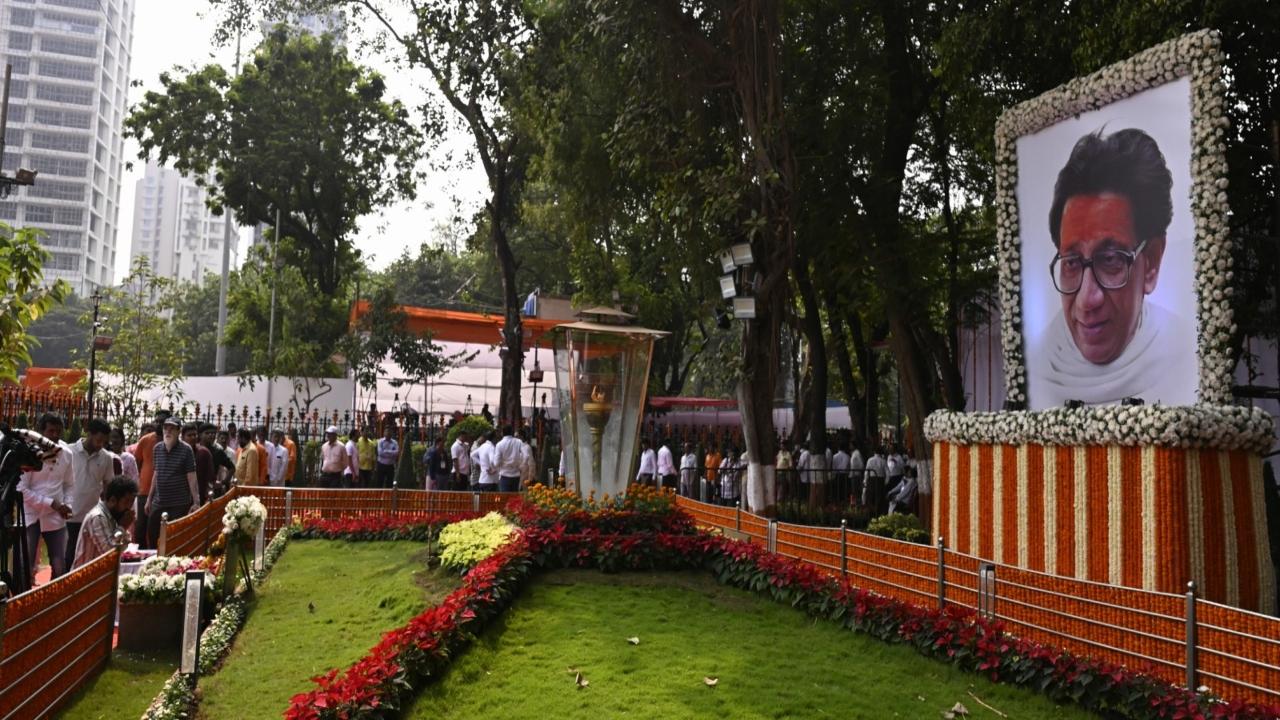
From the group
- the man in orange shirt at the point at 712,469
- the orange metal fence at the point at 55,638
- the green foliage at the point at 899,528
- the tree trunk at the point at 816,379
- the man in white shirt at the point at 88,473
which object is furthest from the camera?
the man in orange shirt at the point at 712,469

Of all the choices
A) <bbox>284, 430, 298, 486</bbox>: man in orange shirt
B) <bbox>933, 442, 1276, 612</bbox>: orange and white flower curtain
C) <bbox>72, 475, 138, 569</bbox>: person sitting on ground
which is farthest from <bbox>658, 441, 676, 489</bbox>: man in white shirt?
<bbox>72, 475, 138, 569</bbox>: person sitting on ground

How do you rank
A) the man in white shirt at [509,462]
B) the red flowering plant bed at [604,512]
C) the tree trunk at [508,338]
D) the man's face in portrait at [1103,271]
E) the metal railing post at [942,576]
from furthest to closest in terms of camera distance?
the tree trunk at [508,338] → the man in white shirt at [509,462] → the red flowering plant bed at [604,512] → the man's face in portrait at [1103,271] → the metal railing post at [942,576]

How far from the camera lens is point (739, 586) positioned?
404 inches

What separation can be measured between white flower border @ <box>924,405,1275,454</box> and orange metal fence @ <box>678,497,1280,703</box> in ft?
5.82

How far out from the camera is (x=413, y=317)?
30.0 m

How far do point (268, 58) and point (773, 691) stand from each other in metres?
29.5

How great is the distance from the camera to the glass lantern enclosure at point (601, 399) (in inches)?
494

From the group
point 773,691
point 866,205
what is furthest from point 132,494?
point 866,205

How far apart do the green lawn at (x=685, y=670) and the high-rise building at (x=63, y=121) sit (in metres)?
92.8

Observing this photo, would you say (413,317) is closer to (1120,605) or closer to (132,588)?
(132,588)

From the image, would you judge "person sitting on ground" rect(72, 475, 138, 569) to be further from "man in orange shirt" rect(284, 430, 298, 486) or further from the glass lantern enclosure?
"man in orange shirt" rect(284, 430, 298, 486)

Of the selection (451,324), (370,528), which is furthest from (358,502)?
(451,324)

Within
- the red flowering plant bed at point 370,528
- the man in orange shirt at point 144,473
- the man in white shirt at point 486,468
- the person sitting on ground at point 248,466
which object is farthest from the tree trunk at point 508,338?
the man in orange shirt at point 144,473

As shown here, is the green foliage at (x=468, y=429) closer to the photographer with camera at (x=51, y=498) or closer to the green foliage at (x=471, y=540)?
the green foliage at (x=471, y=540)
